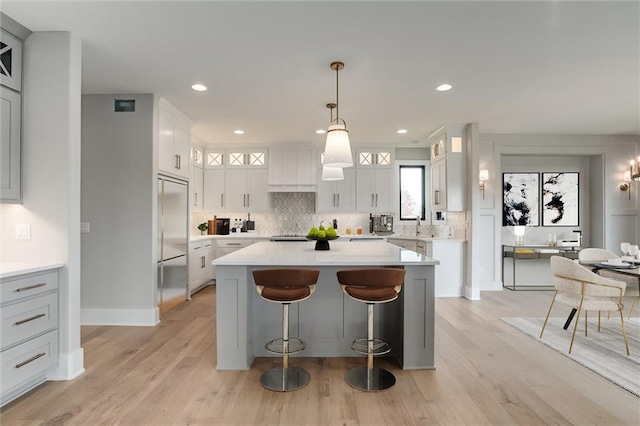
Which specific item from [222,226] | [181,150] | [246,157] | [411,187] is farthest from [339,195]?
[181,150]

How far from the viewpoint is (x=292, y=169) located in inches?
242

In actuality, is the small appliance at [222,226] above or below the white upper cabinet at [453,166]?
below

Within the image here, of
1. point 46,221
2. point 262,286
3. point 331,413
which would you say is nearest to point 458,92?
point 262,286

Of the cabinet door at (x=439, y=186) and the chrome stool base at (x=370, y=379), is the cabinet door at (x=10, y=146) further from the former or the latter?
the cabinet door at (x=439, y=186)

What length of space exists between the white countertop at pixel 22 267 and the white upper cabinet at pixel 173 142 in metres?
1.75

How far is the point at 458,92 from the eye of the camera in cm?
365

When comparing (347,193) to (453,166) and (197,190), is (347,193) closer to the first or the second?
(453,166)

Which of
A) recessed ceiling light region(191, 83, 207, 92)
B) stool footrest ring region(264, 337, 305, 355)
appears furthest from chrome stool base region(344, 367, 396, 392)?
recessed ceiling light region(191, 83, 207, 92)

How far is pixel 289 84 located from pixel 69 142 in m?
1.98

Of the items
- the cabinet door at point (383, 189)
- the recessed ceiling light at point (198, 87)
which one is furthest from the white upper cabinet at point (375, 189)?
the recessed ceiling light at point (198, 87)

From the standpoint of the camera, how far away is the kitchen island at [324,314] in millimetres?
2664

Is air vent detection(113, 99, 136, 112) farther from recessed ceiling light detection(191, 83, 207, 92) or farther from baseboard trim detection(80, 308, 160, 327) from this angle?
baseboard trim detection(80, 308, 160, 327)

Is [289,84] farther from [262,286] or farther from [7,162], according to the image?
[7,162]

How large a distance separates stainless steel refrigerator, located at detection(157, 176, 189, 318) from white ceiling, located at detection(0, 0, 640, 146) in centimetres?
108
